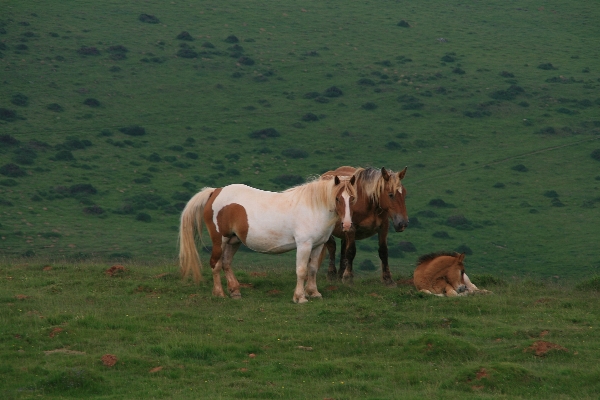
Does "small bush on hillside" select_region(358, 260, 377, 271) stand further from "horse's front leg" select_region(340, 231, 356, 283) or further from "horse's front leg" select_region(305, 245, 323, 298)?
"horse's front leg" select_region(305, 245, 323, 298)

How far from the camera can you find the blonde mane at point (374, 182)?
1630 centimetres

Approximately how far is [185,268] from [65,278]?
281cm

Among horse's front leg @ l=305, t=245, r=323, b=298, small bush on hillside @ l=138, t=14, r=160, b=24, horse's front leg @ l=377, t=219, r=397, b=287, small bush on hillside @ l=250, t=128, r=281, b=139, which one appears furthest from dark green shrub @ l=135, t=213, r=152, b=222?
small bush on hillside @ l=138, t=14, r=160, b=24

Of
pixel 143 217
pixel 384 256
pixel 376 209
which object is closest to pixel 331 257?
pixel 384 256

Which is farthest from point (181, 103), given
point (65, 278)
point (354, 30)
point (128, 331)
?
point (128, 331)

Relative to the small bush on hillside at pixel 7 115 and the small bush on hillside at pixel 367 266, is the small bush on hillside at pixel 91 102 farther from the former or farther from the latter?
the small bush on hillside at pixel 367 266

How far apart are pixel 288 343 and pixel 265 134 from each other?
47.0 metres

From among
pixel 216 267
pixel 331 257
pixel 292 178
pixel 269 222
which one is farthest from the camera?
pixel 292 178

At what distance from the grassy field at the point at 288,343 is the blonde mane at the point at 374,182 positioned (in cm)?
188

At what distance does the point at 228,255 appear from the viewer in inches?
628

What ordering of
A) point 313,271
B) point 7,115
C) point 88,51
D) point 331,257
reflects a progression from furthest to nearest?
1. point 88,51
2. point 7,115
3. point 331,257
4. point 313,271

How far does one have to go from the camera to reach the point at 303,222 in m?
15.1

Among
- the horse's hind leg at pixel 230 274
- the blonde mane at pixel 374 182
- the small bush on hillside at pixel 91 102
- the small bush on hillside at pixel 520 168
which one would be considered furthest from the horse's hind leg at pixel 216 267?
the small bush on hillside at pixel 91 102

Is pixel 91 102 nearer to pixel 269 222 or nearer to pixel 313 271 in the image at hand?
pixel 269 222
